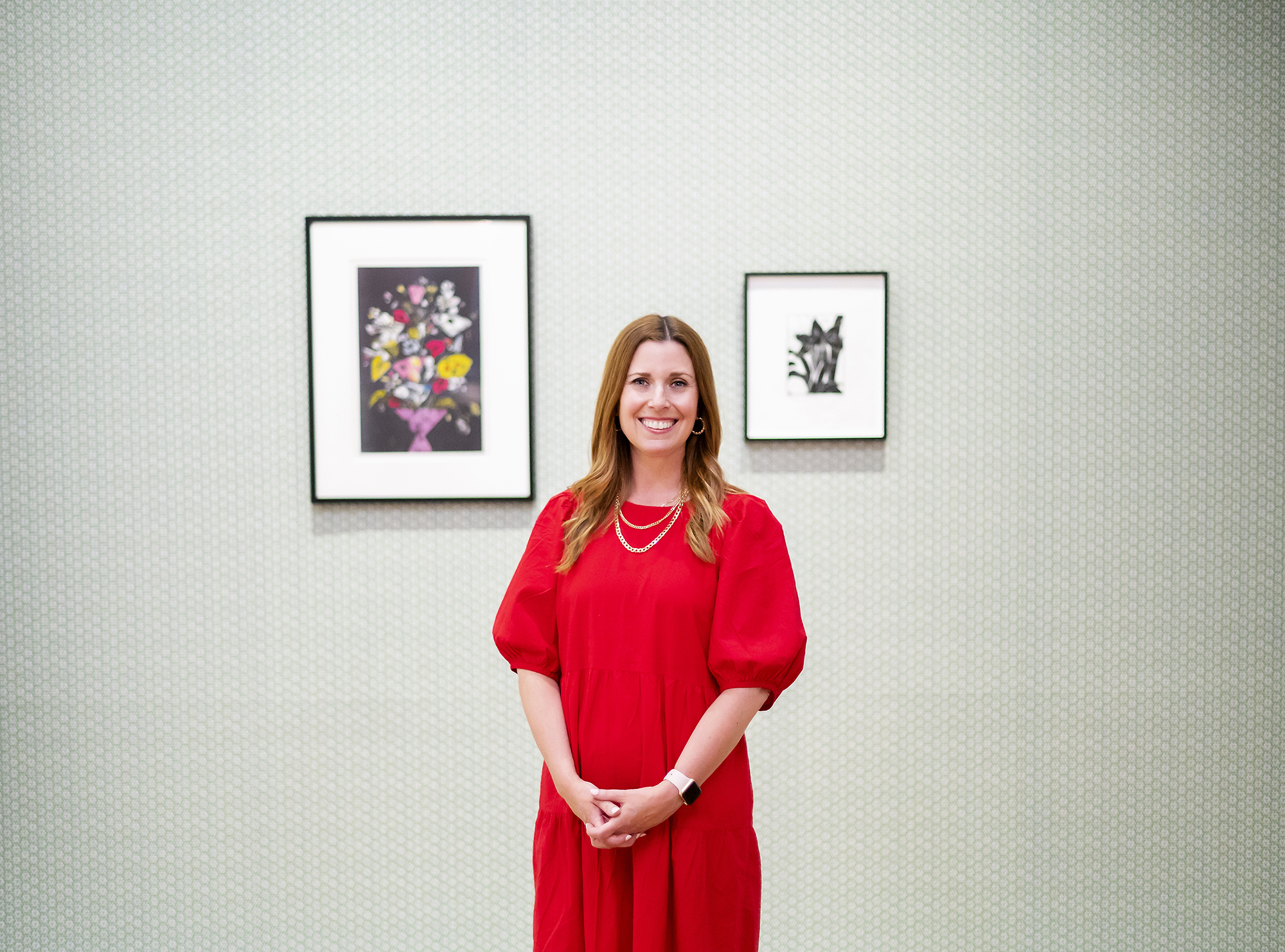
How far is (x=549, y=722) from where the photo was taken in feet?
4.43

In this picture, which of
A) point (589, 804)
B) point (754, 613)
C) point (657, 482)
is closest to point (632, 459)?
point (657, 482)

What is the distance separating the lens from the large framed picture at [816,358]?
214 cm

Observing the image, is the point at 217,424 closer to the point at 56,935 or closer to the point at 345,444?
the point at 345,444

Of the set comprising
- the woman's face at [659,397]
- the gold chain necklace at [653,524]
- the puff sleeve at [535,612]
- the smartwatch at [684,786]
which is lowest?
the smartwatch at [684,786]

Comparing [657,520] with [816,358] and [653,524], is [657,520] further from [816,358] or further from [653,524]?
[816,358]

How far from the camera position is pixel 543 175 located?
214 cm

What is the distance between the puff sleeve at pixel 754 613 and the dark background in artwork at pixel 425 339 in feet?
3.33

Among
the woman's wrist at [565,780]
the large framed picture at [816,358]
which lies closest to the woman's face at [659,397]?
Result: the woman's wrist at [565,780]

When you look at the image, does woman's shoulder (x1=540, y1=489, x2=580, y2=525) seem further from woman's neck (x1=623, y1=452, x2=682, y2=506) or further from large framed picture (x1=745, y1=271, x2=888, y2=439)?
large framed picture (x1=745, y1=271, x2=888, y2=439)

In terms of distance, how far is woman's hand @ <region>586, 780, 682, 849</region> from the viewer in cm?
125

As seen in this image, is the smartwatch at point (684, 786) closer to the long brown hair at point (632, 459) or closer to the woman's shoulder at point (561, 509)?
the long brown hair at point (632, 459)

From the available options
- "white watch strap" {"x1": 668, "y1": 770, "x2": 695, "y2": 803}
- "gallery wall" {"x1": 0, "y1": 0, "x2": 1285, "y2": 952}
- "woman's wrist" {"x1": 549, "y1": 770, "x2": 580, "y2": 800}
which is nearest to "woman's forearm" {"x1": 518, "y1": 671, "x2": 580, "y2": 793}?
"woman's wrist" {"x1": 549, "y1": 770, "x2": 580, "y2": 800}

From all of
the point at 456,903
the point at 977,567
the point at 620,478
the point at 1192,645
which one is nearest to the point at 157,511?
the point at 456,903

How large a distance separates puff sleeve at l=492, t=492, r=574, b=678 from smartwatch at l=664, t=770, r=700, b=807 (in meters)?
0.26
